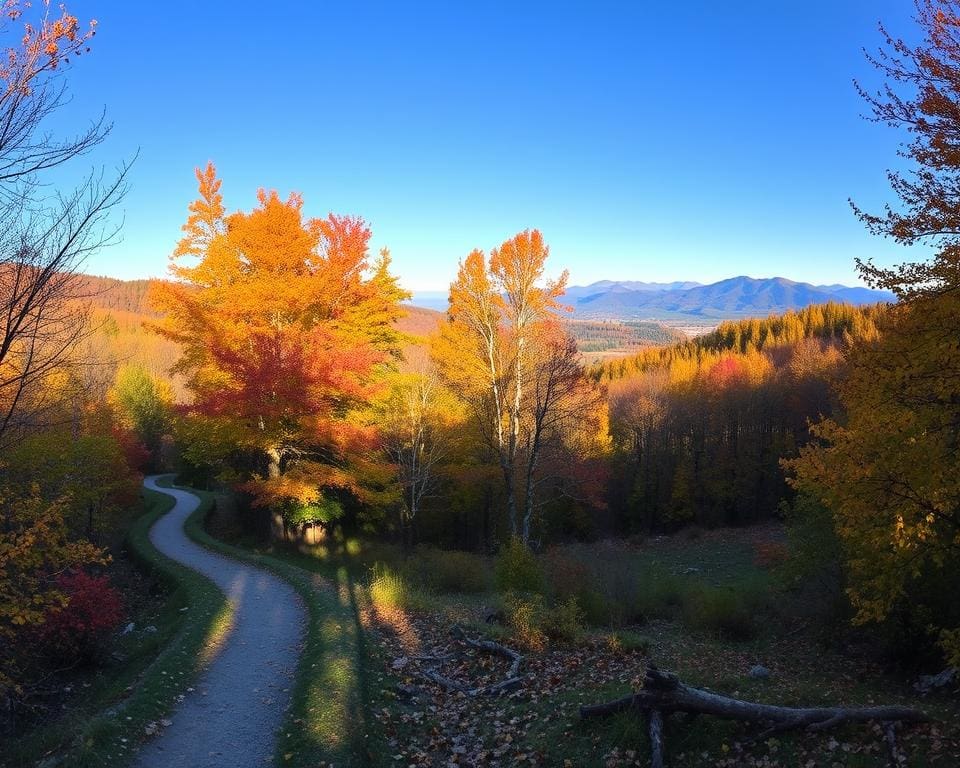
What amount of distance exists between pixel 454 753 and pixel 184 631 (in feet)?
20.0

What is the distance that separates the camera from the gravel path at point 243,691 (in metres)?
6.75

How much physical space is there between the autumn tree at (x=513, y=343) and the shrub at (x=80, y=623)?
10.0m

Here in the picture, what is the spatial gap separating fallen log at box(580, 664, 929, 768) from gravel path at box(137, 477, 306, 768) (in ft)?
15.2

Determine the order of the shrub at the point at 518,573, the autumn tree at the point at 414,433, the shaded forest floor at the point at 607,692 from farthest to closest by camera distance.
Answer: the autumn tree at the point at 414,433
the shrub at the point at 518,573
the shaded forest floor at the point at 607,692

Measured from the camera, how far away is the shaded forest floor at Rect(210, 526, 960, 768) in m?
6.58

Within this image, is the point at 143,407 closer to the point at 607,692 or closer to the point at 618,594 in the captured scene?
the point at 618,594

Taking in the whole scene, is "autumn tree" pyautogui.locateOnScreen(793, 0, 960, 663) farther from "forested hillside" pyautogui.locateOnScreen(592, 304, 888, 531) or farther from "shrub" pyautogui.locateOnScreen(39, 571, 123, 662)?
"forested hillside" pyautogui.locateOnScreen(592, 304, 888, 531)

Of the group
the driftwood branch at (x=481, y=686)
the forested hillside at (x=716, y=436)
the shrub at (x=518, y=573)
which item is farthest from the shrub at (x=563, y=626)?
the forested hillside at (x=716, y=436)

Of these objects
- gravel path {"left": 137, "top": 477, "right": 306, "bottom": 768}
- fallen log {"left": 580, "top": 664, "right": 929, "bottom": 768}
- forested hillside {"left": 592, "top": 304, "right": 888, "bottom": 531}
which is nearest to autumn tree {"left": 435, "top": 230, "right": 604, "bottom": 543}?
gravel path {"left": 137, "top": 477, "right": 306, "bottom": 768}

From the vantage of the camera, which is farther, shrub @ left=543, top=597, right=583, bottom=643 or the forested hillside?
the forested hillside

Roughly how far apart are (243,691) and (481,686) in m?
3.74

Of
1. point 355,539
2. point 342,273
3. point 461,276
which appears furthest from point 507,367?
Result: point 355,539

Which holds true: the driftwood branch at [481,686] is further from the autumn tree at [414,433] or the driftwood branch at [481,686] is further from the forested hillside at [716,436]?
the forested hillside at [716,436]

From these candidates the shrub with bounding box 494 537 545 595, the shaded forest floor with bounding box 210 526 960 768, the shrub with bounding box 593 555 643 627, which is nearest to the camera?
the shaded forest floor with bounding box 210 526 960 768
